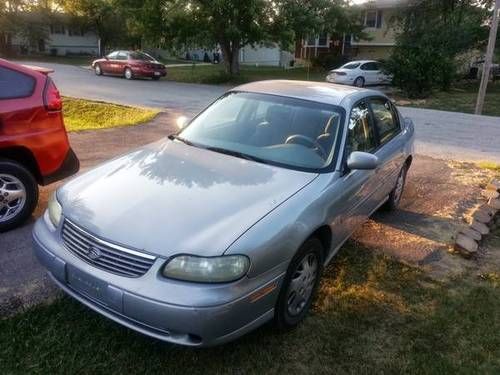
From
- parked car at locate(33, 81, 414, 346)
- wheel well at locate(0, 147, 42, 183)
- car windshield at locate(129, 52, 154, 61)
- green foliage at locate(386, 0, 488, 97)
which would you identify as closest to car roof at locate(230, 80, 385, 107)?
parked car at locate(33, 81, 414, 346)

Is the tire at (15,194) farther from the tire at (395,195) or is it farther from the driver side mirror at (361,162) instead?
the tire at (395,195)

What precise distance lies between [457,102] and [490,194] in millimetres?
13594

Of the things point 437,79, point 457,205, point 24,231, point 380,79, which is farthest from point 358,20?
point 24,231

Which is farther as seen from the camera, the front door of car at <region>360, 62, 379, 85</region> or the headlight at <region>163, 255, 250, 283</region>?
the front door of car at <region>360, 62, 379, 85</region>

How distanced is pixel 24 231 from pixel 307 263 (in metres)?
2.74

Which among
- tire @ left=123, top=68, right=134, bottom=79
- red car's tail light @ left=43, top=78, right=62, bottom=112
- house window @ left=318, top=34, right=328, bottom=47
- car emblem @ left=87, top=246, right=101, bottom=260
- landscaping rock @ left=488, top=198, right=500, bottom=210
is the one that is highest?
house window @ left=318, top=34, right=328, bottom=47

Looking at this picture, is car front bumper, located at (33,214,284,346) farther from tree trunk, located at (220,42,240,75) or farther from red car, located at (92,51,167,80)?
red car, located at (92,51,167,80)

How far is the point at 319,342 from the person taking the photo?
3189mm

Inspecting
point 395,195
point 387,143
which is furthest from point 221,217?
point 395,195

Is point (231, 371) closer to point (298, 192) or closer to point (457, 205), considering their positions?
point (298, 192)

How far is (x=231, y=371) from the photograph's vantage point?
286 centimetres

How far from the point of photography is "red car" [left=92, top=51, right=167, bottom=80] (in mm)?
23484

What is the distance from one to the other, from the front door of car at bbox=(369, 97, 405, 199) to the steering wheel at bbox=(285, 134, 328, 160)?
3.04 feet

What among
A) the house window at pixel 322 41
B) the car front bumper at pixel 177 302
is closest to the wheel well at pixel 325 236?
the car front bumper at pixel 177 302
